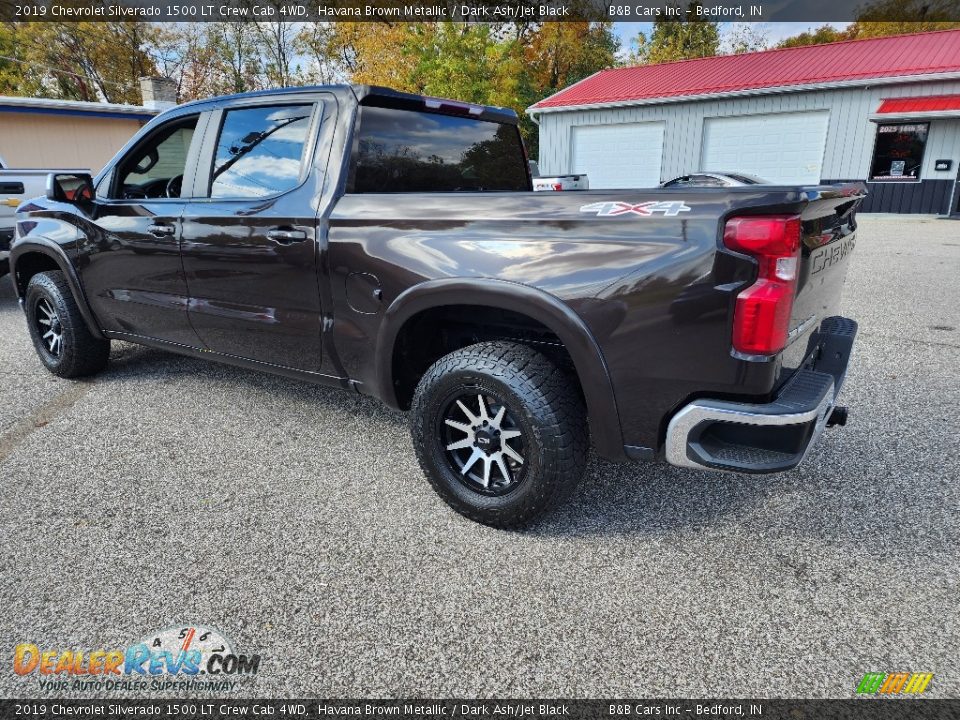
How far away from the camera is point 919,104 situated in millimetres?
16984

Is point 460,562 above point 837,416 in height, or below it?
below

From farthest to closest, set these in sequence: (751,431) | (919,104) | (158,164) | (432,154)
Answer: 1. (919,104)
2. (158,164)
3. (432,154)
4. (751,431)

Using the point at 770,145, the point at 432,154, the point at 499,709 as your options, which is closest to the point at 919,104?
the point at 770,145

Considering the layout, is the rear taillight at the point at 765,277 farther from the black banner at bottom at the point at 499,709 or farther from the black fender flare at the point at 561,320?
the black banner at bottom at the point at 499,709

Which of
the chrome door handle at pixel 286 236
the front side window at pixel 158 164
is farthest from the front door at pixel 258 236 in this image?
the front side window at pixel 158 164

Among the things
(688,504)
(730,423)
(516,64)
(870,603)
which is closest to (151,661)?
(730,423)

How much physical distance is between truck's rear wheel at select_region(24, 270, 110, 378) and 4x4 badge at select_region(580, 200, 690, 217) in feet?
12.7

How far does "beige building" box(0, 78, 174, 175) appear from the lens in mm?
18391

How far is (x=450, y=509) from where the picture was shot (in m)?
2.90

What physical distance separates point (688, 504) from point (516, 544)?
88cm

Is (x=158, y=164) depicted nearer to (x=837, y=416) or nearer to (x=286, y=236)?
(x=286, y=236)

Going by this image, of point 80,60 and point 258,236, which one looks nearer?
point 258,236

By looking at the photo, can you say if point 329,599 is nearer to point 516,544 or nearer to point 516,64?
point 516,544

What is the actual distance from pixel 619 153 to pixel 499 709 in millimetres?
22567
